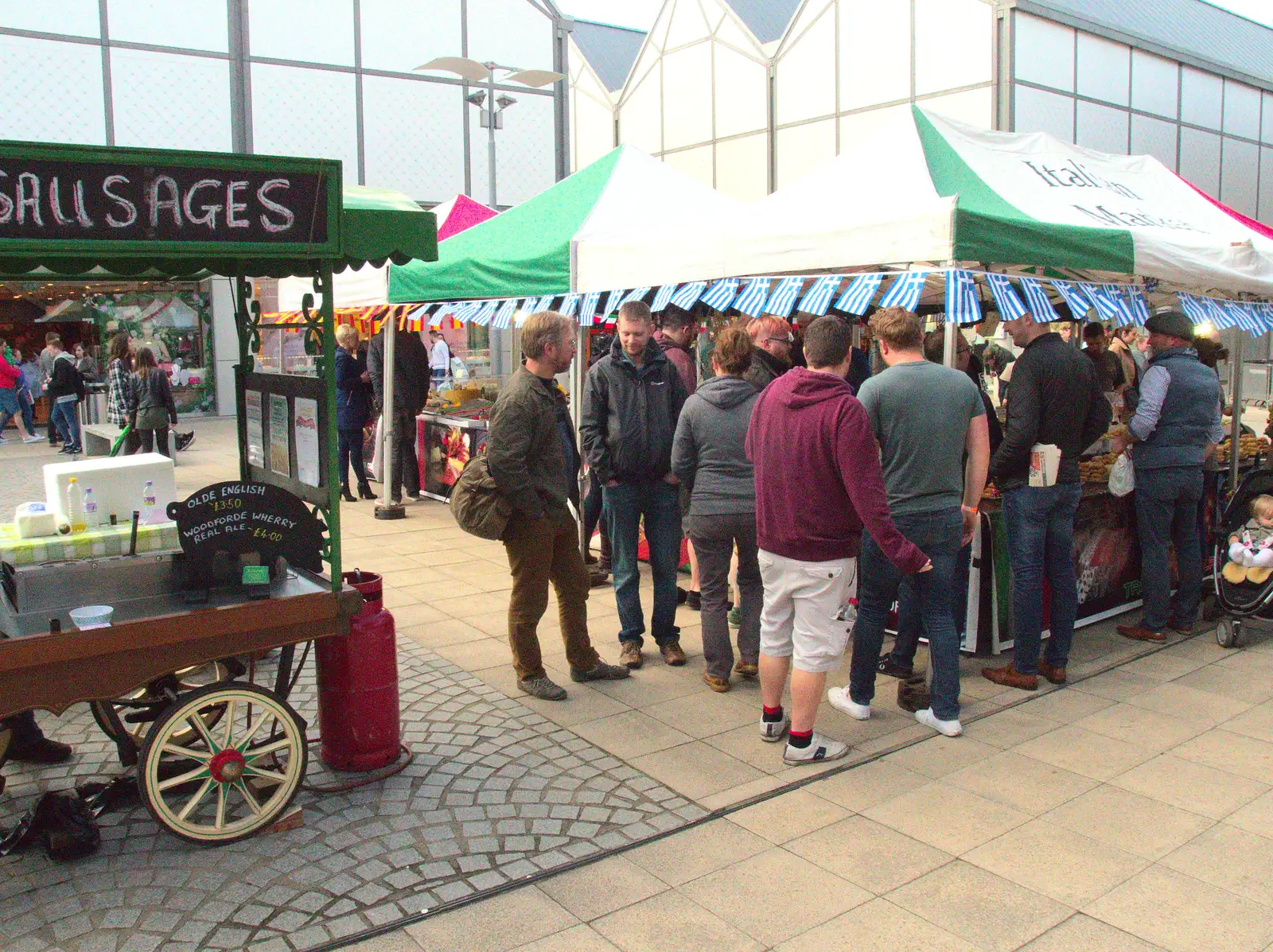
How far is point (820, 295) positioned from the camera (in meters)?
5.49

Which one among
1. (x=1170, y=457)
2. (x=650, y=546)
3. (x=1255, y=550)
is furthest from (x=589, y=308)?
(x=1255, y=550)

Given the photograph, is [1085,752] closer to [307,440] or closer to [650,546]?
[650,546]

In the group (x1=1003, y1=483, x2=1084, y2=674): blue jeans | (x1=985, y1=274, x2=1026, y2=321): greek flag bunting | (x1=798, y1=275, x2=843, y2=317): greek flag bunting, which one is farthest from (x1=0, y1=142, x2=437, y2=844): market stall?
(x1=1003, y1=483, x2=1084, y2=674): blue jeans

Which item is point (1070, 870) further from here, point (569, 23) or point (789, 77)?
point (569, 23)

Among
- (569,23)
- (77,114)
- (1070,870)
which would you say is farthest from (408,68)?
(1070,870)

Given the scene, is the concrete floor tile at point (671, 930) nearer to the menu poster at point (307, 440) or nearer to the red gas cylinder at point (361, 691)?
the red gas cylinder at point (361, 691)

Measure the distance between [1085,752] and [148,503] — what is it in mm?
3929

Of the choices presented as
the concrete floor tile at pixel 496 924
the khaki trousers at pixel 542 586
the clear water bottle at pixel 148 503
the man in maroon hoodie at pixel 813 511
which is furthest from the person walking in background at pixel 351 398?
the concrete floor tile at pixel 496 924

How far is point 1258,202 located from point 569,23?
14.6 meters

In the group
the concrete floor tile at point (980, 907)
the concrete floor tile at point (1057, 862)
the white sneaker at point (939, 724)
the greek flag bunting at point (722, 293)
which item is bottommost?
the concrete floor tile at point (980, 907)

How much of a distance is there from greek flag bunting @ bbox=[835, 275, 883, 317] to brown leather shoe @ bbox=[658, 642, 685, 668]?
1.94 m

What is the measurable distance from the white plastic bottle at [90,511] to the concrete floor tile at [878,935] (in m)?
2.89

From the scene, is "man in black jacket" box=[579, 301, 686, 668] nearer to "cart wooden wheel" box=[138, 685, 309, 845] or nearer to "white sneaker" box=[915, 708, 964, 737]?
"white sneaker" box=[915, 708, 964, 737]

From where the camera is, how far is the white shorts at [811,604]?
4.07 metres
